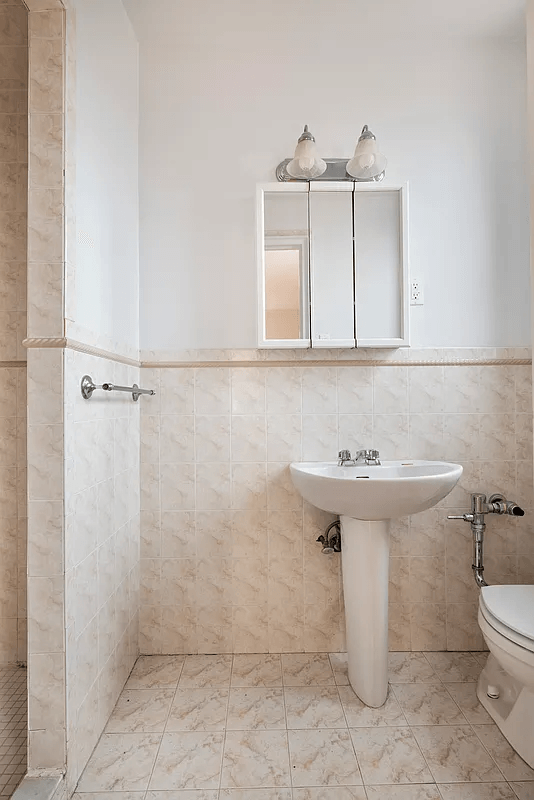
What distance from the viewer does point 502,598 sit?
5.30ft

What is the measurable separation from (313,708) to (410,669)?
1.54ft

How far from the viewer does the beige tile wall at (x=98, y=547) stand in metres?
1.37

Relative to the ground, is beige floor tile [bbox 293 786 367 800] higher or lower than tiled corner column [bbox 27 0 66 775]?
lower

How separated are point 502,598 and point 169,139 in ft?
6.87

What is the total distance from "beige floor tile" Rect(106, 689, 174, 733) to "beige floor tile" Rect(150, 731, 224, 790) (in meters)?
0.09

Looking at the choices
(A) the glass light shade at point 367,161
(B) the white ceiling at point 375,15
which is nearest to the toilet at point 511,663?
(A) the glass light shade at point 367,161

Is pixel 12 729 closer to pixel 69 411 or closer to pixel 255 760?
pixel 255 760

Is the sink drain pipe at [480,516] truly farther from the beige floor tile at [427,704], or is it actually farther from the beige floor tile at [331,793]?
the beige floor tile at [331,793]

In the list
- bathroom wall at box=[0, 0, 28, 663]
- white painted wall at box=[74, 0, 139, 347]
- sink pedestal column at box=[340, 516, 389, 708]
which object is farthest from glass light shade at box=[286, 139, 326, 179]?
sink pedestal column at box=[340, 516, 389, 708]

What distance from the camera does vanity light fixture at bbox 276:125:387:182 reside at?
6.36 feet

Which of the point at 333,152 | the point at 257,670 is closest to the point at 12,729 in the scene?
the point at 257,670

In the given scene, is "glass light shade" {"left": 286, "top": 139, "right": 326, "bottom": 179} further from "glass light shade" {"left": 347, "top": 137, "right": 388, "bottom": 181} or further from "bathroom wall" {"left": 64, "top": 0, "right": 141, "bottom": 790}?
"bathroom wall" {"left": 64, "top": 0, "right": 141, "bottom": 790}

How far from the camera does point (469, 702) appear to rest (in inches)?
69.6

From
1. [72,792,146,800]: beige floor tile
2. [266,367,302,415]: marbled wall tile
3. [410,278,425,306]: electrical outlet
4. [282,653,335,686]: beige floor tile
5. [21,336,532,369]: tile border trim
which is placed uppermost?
[410,278,425,306]: electrical outlet
